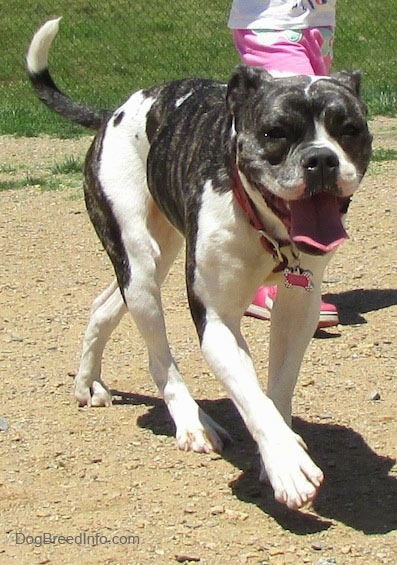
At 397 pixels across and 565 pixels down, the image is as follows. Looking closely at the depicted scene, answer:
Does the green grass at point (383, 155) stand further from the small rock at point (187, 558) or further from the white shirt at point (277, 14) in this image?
the small rock at point (187, 558)

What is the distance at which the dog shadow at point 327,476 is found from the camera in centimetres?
403

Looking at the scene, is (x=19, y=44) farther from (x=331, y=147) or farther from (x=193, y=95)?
(x=331, y=147)

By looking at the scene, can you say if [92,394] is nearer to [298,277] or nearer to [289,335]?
[289,335]

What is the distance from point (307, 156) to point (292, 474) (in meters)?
0.96

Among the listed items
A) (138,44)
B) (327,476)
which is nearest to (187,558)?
(327,476)

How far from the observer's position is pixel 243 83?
414cm

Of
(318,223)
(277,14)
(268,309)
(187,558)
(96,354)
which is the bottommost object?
(268,309)

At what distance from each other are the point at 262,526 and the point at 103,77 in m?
10.4

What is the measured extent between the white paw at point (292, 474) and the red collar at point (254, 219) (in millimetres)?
591

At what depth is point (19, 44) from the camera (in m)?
14.9

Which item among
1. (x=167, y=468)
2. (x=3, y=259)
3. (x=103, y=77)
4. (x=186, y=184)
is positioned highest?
(x=186, y=184)

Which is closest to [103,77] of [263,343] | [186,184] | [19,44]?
[19,44]

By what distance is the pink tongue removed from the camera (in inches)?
151

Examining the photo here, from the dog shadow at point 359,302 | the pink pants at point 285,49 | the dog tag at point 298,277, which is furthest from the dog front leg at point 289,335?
the dog shadow at point 359,302
